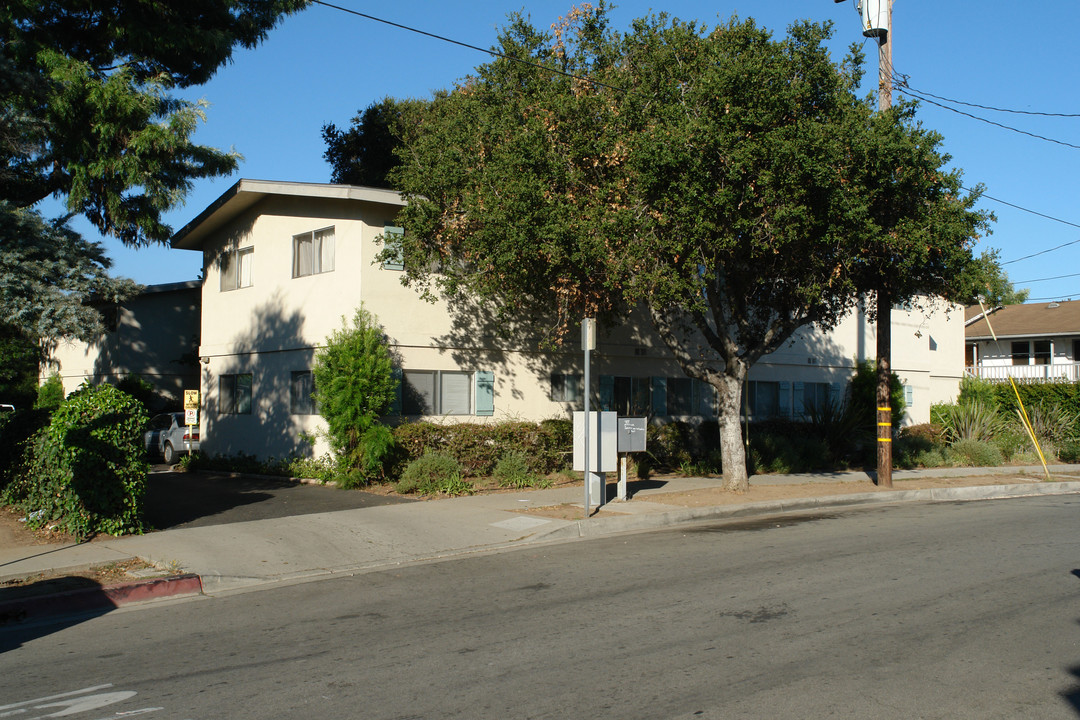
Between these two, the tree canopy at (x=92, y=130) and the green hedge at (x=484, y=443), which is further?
the green hedge at (x=484, y=443)

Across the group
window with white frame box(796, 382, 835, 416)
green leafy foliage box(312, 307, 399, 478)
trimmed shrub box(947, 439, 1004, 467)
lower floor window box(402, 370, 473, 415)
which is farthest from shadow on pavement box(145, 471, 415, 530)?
window with white frame box(796, 382, 835, 416)

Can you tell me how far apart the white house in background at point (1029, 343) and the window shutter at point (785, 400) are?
17.0m

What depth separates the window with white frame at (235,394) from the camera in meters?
20.5

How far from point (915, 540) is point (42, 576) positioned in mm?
10506

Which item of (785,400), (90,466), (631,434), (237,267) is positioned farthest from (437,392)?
(785,400)

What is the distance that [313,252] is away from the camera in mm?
19078

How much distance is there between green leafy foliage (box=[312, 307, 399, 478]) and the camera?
15.9m

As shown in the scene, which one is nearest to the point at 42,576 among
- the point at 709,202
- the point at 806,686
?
the point at 806,686

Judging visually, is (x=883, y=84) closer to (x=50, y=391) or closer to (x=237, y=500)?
(x=237, y=500)

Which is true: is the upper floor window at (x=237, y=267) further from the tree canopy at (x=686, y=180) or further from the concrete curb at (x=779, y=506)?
the concrete curb at (x=779, y=506)

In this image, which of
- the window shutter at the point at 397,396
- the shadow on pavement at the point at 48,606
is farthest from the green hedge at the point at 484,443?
the shadow on pavement at the point at 48,606

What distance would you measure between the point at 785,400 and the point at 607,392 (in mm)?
7633

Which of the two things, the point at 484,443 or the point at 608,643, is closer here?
the point at 608,643

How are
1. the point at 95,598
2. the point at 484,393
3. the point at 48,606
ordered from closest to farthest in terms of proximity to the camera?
the point at 48,606 < the point at 95,598 < the point at 484,393
